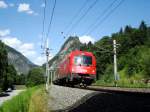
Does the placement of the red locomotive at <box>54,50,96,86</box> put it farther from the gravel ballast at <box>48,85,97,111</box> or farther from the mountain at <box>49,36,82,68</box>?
the mountain at <box>49,36,82,68</box>

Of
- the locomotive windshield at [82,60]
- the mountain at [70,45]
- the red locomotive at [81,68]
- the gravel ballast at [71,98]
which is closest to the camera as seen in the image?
the gravel ballast at [71,98]

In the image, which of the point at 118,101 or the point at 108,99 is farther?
the point at 108,99

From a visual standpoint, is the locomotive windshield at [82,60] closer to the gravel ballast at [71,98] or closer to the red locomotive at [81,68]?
the red locomotive at [81,68]

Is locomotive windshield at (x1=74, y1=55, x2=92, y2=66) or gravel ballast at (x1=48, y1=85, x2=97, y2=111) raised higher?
locomotive windshield at (x1=74, y1=55, x2=92, y2=66)

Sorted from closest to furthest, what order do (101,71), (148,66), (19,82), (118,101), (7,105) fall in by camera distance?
(118,101) → (7,105) → (148,66) → (101,71) → (19,82)

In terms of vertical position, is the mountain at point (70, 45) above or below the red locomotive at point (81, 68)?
above

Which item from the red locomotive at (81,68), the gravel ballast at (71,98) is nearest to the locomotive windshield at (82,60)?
the red locomotive at (81,68)

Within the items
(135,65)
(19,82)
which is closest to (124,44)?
(135,65)

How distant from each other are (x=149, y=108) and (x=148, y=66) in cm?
4614

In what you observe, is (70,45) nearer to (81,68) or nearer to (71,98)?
(81,68)

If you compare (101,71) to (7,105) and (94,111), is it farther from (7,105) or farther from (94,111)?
(94,111)

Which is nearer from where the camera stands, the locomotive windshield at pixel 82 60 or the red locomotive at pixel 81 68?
the red locomotive at pixel 81 68

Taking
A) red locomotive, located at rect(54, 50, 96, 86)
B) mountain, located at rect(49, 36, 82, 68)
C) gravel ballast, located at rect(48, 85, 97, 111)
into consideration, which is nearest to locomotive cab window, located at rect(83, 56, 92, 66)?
red locomotive, located at rect(54, 50, 96, 86)

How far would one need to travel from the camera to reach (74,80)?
2831cm
